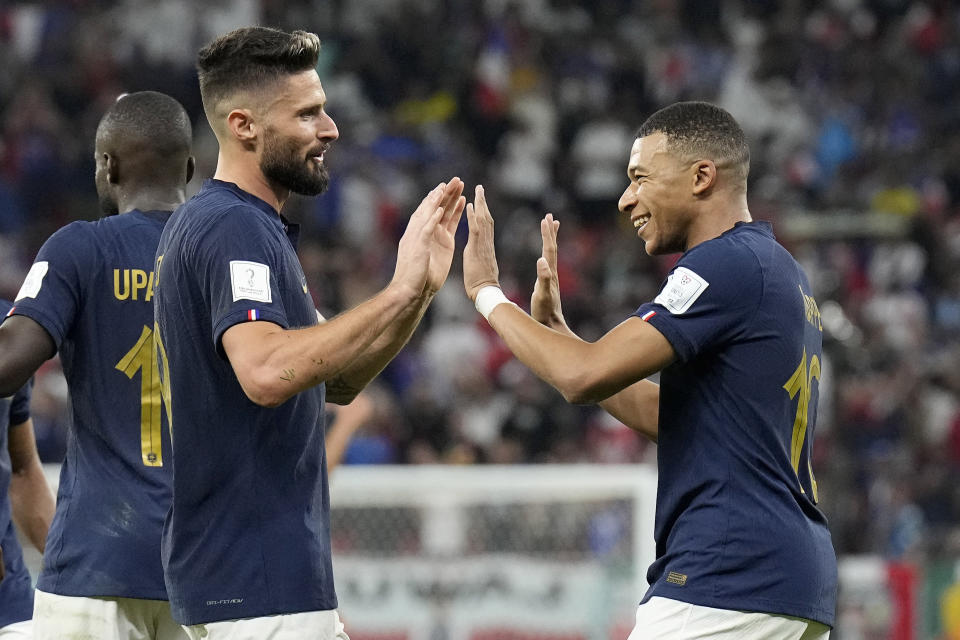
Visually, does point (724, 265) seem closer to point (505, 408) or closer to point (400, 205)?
point (505, 408)

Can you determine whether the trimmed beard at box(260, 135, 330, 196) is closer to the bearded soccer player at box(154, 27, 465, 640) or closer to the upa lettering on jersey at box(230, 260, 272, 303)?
the bearded soccer player at box(154, 27, 465, 640)

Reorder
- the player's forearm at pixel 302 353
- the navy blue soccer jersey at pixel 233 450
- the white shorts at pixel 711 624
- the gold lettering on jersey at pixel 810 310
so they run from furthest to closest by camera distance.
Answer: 1. the gold lettering on jersey at pixel 810 310
2. the white shorts at pixel 711 624
3. the navy blue soccer jersey at pixel 233 450
4. the player's forearm at pixel 302 353

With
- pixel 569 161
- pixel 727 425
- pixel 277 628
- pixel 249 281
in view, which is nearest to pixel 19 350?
pixel 249 281

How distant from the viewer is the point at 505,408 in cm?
1269

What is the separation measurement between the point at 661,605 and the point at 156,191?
2087mm

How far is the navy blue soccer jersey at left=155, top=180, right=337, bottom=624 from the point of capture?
350cm

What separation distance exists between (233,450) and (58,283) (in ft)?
3.47

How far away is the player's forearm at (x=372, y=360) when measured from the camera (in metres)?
3.92

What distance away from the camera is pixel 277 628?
3.48m

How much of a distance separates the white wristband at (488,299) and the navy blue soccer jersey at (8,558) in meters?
1.65

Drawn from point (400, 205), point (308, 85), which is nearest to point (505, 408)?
point (400, 205)

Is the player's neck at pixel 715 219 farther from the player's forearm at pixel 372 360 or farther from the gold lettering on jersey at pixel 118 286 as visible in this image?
the gold lettering on jersey at pixel 118 286

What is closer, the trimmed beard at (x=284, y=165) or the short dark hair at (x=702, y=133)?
the trimmed beard at (x=284, y=165)

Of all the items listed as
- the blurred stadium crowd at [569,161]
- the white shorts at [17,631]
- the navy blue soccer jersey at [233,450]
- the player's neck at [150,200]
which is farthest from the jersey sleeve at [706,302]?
the blurred stadium crowd at [569,161]
